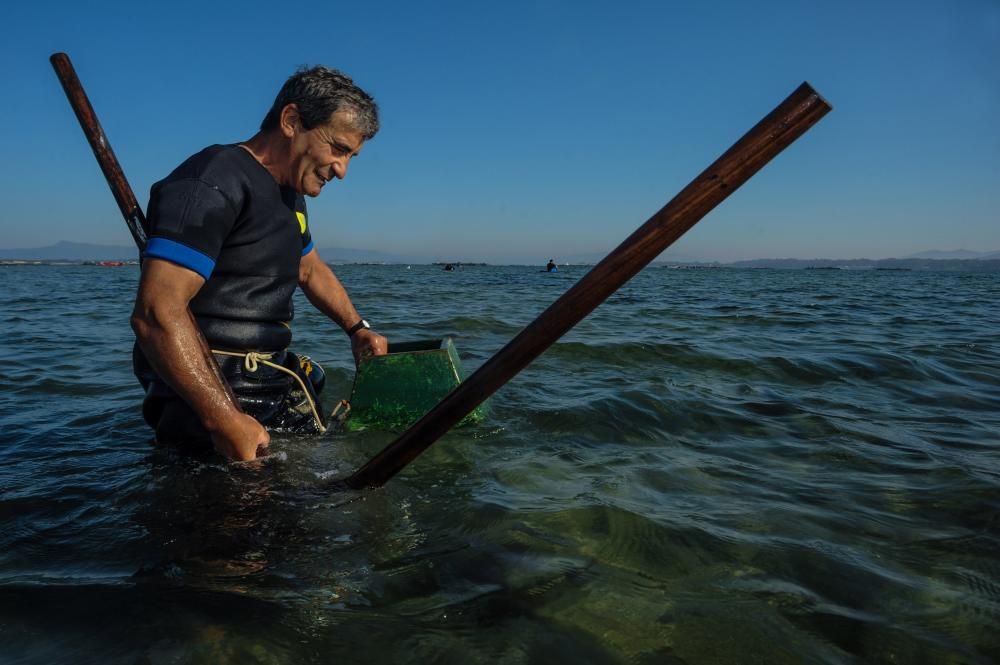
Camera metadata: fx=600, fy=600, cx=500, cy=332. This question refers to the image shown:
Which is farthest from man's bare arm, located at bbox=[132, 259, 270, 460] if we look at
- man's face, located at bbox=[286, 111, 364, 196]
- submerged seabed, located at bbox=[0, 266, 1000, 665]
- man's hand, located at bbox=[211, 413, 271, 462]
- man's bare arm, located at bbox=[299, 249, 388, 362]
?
man's bare arm, located at bbox=[299, 249, 388, 362]

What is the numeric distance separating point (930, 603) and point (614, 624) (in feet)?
3.82

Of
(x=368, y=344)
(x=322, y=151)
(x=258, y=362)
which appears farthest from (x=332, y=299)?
(x=322, y=151)

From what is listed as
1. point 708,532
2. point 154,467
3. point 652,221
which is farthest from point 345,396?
point 652,221

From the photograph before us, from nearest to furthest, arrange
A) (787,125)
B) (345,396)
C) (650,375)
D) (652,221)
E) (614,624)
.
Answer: (787,125), (652,221), (614,624), (345,396), (650,375)

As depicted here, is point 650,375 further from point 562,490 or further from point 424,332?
point 424,332

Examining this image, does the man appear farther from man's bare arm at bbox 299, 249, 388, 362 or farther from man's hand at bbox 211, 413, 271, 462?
man's bare arm at bbox 299, 249, 388, 362

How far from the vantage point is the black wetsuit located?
8.20ft

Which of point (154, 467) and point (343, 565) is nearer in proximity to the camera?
point (343, 565)

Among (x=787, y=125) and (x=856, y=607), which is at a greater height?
(x=787, y=125)

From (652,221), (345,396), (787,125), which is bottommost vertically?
(345,396)

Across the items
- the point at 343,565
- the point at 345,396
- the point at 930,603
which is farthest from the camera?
the point at 345,396

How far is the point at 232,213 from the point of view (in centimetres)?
269

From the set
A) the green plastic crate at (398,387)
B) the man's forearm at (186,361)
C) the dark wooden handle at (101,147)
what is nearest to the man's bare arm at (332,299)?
the green plastic crate at (398,387)

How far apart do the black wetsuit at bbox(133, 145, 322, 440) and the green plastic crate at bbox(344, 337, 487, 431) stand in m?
0.79
